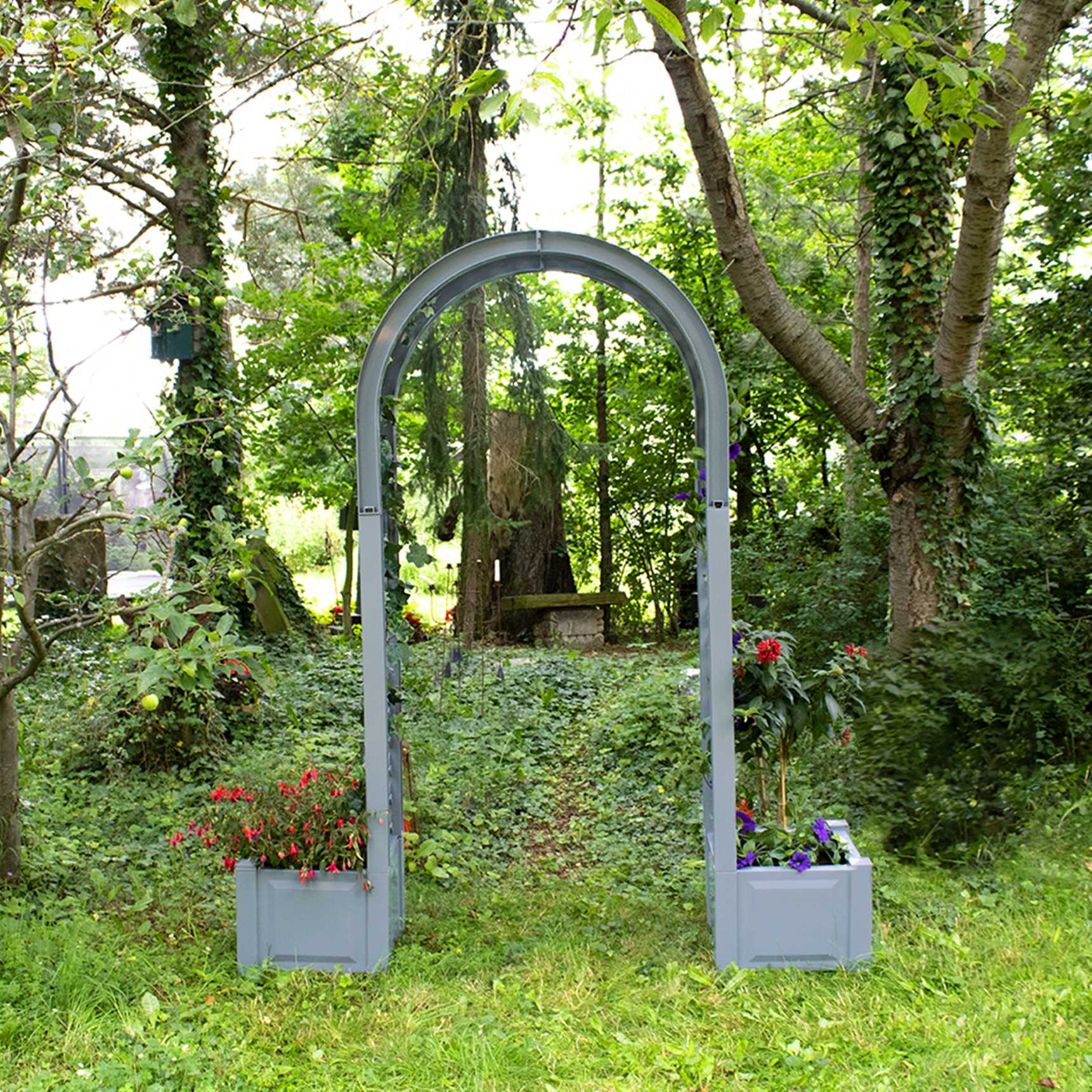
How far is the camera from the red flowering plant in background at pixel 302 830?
133 inches

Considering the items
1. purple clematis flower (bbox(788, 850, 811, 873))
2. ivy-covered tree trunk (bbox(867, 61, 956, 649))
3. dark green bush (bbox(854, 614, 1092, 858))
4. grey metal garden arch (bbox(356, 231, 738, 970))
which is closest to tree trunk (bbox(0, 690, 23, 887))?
grey metal garden arch (bbox(356, 231, 738, 970))

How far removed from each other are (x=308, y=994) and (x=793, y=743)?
1876mm

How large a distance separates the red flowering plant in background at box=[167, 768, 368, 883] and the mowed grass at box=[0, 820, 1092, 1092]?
0.36 metres

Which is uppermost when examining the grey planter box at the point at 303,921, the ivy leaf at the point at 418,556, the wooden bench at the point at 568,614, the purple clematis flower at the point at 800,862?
the ivy leaf at the point at 418,556

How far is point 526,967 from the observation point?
340 centimetres

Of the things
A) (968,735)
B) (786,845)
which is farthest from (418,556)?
(968,735)

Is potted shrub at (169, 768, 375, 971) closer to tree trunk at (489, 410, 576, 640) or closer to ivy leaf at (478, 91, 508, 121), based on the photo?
ivy leaf at (478, 91, 508, 121)

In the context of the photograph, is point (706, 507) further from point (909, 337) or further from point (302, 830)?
point (909, 337)

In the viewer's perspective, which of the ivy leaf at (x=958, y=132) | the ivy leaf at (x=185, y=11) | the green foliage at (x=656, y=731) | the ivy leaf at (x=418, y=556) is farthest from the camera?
the green foliage at (x=656, y=731)

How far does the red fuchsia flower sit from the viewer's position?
11.1 feet

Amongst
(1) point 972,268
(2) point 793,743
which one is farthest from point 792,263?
(2) point 793,743

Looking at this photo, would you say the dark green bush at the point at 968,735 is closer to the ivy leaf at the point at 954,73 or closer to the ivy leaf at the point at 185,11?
the ivy leaf at the point at 954,73

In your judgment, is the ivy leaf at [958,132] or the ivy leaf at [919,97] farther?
the ivy leaf at [958,132]

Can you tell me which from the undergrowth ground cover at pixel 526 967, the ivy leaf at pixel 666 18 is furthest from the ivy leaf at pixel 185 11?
the undergrowth ground cover at pixel 526 967
